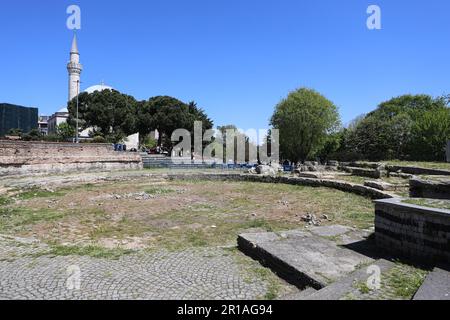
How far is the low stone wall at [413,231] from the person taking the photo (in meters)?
4.66

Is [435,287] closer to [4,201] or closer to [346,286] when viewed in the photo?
[346,286]

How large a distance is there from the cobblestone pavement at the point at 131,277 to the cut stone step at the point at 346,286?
900 millimetres

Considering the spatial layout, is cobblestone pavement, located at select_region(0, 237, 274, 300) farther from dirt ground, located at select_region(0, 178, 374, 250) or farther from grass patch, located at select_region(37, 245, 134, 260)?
dirt ground, located at select_region(0, 178, 374, 250)

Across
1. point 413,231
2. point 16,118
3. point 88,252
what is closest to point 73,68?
point 16,118

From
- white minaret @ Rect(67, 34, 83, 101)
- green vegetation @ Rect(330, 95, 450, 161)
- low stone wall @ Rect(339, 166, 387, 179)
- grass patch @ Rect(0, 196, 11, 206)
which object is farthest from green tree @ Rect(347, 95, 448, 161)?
white minaret @ Rect(67, 34, 83, 101)

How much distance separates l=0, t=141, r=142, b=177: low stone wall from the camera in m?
18.9

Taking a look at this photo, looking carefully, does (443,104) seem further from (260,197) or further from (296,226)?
(296,226)

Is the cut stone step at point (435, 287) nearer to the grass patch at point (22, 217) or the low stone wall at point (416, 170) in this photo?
the grass patch at point (22, 217)

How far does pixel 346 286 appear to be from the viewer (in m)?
4.02

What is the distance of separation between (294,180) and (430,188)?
10442mm

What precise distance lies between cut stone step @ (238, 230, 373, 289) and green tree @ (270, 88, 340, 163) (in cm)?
3074

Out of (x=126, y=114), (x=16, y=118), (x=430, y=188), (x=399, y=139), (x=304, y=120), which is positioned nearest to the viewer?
(x=430, y=188)

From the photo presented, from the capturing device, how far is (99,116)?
4281 centimetres
